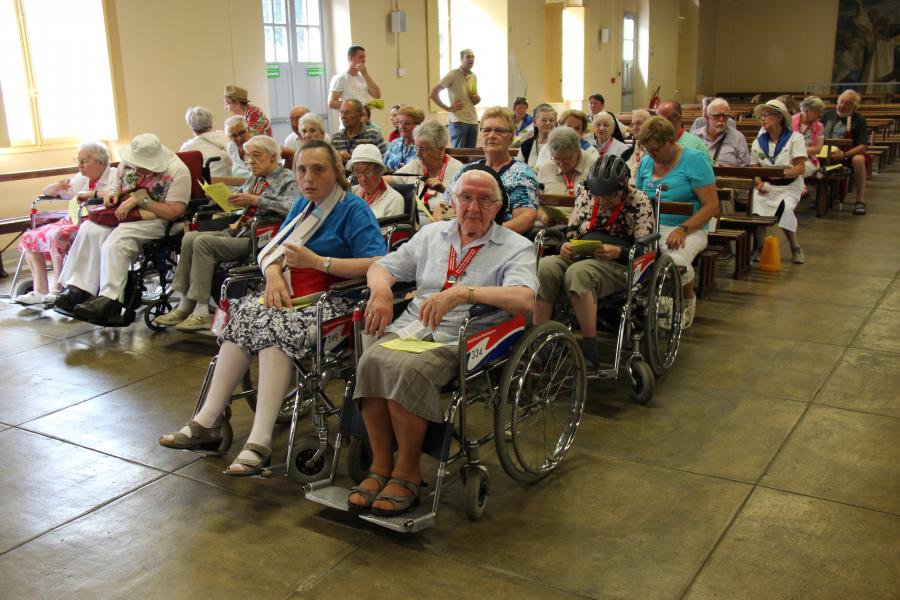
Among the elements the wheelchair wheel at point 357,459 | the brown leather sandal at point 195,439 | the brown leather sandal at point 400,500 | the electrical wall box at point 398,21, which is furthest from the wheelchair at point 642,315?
the electrical wall box at point 398,21

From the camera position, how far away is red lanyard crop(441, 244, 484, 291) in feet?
9.76

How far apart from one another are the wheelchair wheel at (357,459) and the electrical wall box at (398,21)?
8701 millimetres

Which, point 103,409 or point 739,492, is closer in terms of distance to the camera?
point 739,492

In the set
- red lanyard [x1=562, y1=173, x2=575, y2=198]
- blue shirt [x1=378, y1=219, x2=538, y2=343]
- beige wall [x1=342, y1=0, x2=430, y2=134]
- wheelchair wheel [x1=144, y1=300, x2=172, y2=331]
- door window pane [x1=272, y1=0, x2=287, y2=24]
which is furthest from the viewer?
beige wall [x1=342, y1=0, x2=430, y2=134]

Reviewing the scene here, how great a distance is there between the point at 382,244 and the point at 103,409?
A: 4.99 feet

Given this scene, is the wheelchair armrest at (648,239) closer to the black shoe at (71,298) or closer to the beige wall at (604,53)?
the black shoe at (71,298)

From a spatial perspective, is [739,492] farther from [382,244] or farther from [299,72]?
[299,72]

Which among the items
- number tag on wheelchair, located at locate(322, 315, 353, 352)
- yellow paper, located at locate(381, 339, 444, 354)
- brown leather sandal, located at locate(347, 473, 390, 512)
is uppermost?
yellow paper, located at locate(381, 339, 444, 354)

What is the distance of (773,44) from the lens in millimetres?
22984

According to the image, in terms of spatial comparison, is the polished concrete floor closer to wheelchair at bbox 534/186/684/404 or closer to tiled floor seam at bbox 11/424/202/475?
tiled floor seam at bbox 11/424/202/475

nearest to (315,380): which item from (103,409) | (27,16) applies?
(103,409)

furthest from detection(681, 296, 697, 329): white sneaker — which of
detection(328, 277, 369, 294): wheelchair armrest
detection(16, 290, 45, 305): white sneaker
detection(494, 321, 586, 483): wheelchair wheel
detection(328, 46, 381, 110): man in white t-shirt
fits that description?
detection(328, 46, 381, 110): man in white t-shirt

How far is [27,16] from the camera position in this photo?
7.41 m

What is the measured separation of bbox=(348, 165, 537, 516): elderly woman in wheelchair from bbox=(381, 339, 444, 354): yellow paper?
0.07 ft
